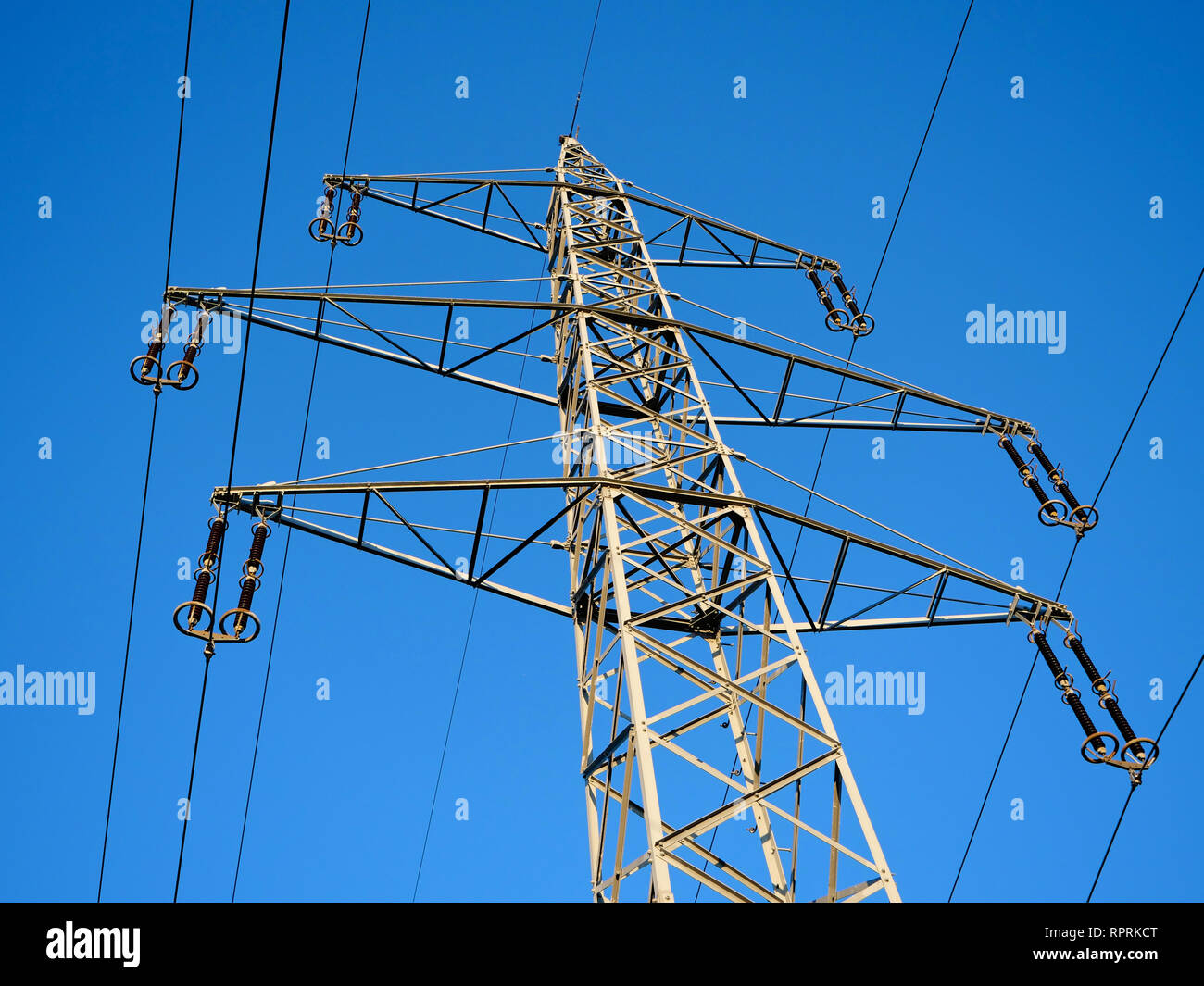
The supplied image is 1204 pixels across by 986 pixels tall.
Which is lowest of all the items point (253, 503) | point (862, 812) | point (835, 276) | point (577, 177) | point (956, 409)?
point (862, 812)

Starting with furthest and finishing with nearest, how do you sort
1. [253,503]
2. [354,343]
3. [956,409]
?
[956,409] → [354,343] → [253,503]

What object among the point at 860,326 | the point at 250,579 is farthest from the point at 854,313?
the point at 250,579

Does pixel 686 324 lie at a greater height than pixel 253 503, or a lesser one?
Answer: greater

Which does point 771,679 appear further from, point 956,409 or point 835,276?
point 835,276

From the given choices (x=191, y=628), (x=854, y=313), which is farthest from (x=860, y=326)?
(x=191, y=628)

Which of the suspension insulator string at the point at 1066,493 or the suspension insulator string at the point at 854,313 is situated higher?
the suspension insulator string at the point at 854,313

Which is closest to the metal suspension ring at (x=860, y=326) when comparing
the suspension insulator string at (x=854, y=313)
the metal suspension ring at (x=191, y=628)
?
the suspension insulator string at (x=854, y=313)

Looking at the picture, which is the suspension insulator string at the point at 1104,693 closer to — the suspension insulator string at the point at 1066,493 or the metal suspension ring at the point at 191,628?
the suspension insulator string at the point at 1066,493

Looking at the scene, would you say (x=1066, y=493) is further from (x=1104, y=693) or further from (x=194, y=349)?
(x=194, y=349)

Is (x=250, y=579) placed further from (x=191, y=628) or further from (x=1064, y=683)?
(x=1064, y=683)

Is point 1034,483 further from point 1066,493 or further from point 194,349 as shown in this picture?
point 194,349
